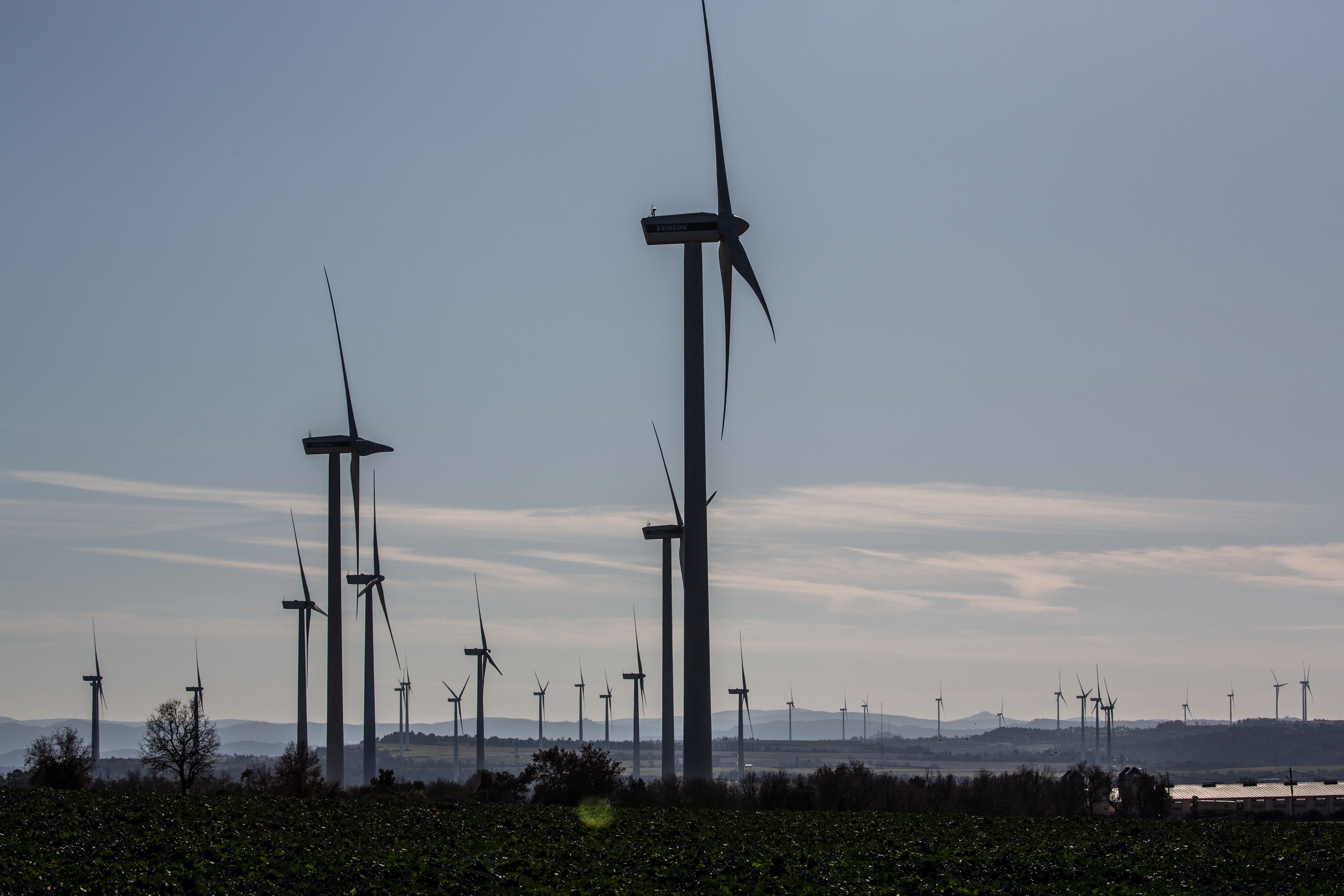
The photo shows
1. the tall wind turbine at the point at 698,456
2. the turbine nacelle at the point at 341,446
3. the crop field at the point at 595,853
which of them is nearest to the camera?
the crop field at the point at 595,853

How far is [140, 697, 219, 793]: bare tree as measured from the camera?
70500mm

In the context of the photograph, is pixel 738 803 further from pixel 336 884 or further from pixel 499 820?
pixel 336 884

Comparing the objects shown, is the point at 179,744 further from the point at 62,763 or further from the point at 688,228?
the point at 688,228

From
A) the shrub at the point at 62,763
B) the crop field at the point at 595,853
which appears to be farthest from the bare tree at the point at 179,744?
the crop field at the point at 595,853

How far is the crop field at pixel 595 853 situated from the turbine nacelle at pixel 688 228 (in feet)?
93.4

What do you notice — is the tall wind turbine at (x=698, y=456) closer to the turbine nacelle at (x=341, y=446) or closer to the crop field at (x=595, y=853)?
the crop field at (x=595, y=853)

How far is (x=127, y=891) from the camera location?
28.8 meters

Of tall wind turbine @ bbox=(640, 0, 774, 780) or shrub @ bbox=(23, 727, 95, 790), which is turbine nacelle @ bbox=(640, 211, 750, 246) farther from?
shrub @ bbox=(23, 727, 95, 790)

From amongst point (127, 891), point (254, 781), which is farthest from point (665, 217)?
point (127, 891)

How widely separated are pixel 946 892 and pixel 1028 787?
51.4m

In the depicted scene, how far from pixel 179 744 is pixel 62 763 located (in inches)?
281

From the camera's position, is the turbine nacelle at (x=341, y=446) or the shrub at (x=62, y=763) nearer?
the shrub at (x=62, y=763)

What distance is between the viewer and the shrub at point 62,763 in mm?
65000

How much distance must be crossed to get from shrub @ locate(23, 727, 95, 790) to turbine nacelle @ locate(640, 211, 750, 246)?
37.1 metres
